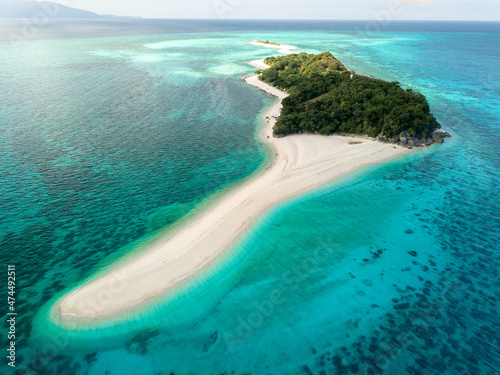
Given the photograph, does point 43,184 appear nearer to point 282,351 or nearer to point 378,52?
point 282,351

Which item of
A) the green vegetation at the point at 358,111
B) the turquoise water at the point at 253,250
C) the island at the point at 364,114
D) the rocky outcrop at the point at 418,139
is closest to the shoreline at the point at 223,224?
the turquoise water at the point at 253,250

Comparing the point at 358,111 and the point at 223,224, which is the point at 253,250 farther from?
the point at 358,111

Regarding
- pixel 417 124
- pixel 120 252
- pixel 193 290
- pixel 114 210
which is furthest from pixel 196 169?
pixel 417 124

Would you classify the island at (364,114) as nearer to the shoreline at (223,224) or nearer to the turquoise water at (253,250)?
the shoreline at (223,224)

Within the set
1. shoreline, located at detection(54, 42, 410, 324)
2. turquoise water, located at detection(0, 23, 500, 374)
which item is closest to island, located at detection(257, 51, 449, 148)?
shoreline, located at detection(54, 42, 410, 324)

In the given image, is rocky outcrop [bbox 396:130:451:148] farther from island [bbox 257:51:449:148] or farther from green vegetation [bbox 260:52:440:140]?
green vegetation [bbox 260:52:440:140]

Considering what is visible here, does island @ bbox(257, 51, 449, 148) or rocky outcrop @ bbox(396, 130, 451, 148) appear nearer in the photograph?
rocky outcrop @ bbox(396, 130, 451, 148)
